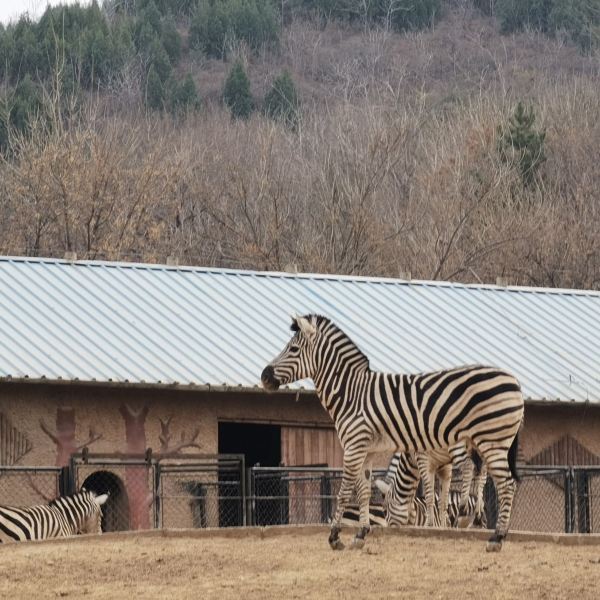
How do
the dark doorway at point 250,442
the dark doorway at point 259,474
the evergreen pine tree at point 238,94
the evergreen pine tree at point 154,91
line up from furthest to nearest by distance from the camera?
the evergreen pine tree at point 238,94
the evergreen pine tree at point 154,91
the dark doorway at point 250,442
the dark doorway at point 259,474

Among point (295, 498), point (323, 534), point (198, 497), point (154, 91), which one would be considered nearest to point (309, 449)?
point (295, 498)

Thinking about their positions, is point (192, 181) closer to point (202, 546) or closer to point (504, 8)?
point (202, 546)

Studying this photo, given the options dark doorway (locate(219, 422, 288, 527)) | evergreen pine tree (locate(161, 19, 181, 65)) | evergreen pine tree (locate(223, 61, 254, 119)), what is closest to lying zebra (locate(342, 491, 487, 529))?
dark doorway (locate(219, 422, 288, 527))

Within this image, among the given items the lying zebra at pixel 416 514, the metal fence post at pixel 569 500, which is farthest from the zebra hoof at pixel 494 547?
the metal fence post at pixel 569 500

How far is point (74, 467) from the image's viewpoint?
24.3 m

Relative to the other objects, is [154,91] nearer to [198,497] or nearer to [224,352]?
[224,352]

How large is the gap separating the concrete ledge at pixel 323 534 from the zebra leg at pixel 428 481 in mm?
820

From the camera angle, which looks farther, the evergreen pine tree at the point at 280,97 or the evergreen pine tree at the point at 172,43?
the evergreen pine tree at the point at 172,43

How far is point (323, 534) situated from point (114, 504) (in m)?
7.81

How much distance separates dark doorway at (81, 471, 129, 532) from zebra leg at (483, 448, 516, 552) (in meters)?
9.62

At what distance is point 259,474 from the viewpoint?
80.5 ft

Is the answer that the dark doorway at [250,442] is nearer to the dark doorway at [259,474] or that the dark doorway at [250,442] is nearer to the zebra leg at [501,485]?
the dark doorway at [259,474]

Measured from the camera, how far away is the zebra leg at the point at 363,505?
58.6ft

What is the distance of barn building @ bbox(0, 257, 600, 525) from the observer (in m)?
26.5
